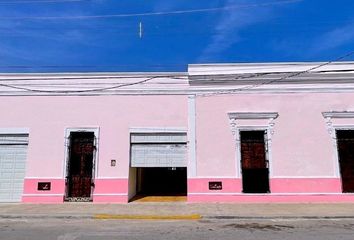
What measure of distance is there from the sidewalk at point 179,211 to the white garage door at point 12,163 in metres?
1.88

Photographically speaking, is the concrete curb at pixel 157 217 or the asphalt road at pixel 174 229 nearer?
the asphalt road at pixel 174 229

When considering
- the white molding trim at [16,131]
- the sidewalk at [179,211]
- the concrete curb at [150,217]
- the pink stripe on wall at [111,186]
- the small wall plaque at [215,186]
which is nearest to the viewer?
the concrete curb at [150,217]

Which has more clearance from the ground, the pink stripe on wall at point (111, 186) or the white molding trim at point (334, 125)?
the white molding trim at point (334, 125)

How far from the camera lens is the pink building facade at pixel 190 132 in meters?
16.0

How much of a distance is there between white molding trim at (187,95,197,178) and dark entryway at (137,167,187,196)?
4304mm

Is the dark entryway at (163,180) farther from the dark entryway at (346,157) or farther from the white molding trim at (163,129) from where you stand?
the dark entryway at (346,157)

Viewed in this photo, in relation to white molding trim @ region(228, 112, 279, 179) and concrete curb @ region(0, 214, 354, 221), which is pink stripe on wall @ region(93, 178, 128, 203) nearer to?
concrete curb @ region(0, 214, 354, 221)

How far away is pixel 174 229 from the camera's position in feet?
30.9

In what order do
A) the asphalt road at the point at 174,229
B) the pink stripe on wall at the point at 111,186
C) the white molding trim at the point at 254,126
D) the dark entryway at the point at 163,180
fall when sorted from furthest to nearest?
1. the dark entryway at the point at 163,180
2. the white molding trim at the point at 254,126
3. the pink stripe on wall at the point at 111,186
4. the asphalt road at the point at 174,229

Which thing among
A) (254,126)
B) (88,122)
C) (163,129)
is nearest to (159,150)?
(163,129)

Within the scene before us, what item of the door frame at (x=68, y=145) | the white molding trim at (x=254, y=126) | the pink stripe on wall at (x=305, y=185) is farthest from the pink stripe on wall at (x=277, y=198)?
the door frame at (x=68, y=145)

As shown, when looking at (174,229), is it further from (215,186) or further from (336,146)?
(336,146)

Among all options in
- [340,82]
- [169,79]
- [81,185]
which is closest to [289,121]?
[340,82]

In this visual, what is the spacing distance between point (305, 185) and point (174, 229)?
836 cm
